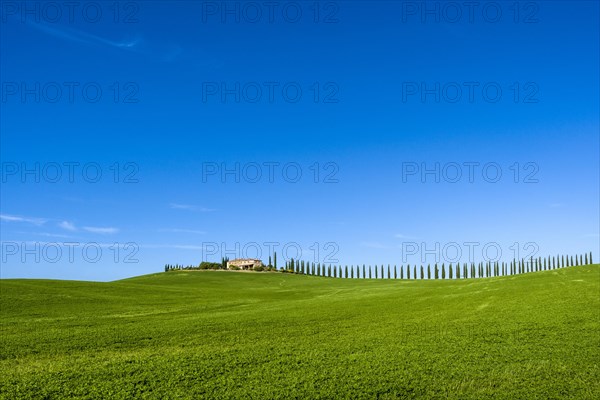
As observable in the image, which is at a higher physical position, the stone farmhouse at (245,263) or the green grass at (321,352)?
the green grass at (321,352)

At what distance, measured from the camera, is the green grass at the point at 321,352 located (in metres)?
15.3

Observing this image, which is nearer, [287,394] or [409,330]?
[287,394]

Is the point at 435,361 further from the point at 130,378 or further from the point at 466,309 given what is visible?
the point at 466,309

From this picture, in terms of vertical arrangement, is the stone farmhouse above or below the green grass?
below

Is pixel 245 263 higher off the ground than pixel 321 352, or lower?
lower

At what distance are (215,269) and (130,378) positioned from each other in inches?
5118

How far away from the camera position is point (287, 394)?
14.7 metres

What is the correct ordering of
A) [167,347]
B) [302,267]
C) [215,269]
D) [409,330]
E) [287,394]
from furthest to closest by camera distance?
[302,267] < [215,269] < [409,330] < [167,347] < [287,394]

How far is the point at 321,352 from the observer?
2056 centimetres

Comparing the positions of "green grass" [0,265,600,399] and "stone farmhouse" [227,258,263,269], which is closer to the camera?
"green grass" [0,265,600,399]

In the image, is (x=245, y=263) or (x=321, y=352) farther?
(x=245, y=263)

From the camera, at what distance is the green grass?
1531 centimetres

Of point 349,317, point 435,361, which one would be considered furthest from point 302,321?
point 435,361

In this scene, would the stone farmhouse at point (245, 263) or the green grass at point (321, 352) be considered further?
the stone farmhouse at point (245, 263)
